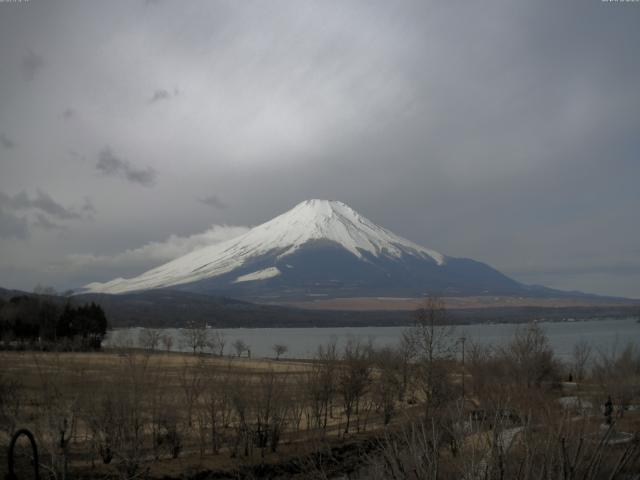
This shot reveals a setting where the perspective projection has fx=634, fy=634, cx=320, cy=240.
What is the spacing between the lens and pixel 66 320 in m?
77.9

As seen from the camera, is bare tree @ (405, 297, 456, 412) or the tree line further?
A: the tree line

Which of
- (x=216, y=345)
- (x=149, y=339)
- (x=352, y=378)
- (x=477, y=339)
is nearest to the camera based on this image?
(x=352, y=378)

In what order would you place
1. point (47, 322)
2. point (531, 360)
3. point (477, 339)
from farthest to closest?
point (477, 339) < point (47, 322) < point (531, 360)

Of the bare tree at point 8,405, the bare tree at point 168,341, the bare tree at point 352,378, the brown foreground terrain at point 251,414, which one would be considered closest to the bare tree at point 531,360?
the brown foreground terrain at point 251,414

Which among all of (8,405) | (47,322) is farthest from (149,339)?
(8,405)

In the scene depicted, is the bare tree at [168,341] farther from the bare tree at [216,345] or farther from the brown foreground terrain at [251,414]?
the brown foreground terrain at [251,414]

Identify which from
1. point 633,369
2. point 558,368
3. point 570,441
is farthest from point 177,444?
point 558,368

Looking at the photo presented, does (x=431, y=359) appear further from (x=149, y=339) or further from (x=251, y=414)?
(x=149, y=339)

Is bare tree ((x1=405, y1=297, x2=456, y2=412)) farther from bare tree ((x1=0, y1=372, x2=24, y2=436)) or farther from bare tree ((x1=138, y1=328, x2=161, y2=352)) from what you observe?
bare tree ((x1=138, y1=328, x2=161, y2=352))

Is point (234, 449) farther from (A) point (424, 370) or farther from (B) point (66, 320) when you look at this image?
(B) point (66, 320)

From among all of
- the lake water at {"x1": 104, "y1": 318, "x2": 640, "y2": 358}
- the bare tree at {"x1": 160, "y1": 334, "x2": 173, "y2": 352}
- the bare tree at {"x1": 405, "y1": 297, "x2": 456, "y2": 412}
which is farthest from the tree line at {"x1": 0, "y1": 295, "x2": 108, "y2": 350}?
the bare tree at {"x1": 405, "y1": 297, "x2": 456, "y2": 412}

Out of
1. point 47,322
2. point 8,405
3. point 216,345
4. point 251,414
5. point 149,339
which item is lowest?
point 216,345

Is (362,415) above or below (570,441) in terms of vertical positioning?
below

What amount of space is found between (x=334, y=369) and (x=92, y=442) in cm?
1389
